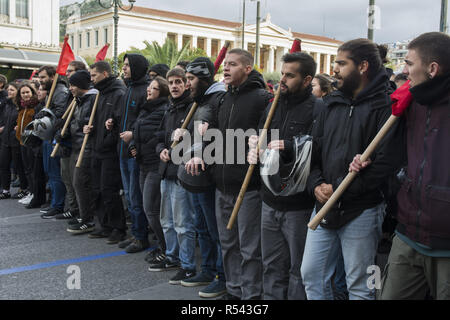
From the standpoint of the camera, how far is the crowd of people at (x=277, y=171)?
2.53 metres

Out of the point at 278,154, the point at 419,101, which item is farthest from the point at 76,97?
the point at 419,101

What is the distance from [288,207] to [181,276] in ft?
5.66

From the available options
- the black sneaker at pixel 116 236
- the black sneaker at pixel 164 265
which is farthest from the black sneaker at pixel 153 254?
the black sneaker at pixel 116 236

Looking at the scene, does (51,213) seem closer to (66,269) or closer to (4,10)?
(66,269)

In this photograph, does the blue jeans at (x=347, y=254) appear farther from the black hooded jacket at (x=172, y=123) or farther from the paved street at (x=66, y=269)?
the black hooded jacket at (x=172, y=123)

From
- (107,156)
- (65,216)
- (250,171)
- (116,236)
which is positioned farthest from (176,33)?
(250,171)

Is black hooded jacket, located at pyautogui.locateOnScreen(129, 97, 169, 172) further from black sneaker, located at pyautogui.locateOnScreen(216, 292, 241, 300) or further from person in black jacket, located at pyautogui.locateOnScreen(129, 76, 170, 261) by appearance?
black sneaker, located at pyautogui.locateOnScreen(216, 292, 241, 300)

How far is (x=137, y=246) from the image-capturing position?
553 centimetres

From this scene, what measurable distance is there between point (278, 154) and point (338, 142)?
0.41 meters

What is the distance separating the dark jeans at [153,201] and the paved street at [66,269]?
38 centimetres

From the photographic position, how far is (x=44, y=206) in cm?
793

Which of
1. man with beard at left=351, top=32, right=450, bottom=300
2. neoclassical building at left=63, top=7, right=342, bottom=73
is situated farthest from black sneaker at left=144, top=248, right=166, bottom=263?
neoclassical building at left=63, top=7, right=342, bottom=73

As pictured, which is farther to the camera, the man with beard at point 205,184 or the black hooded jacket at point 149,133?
the black hooded jacket at point 149,133

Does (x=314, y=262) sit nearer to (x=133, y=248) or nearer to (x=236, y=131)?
(x=236, y=131)
